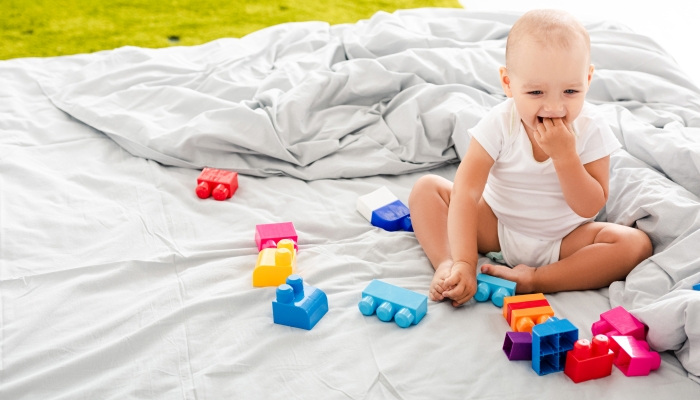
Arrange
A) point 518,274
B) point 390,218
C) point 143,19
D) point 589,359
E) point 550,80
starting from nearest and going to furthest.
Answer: point 589,359 < point 550,80 < point 518,274 < point 390,218 < point 143,19

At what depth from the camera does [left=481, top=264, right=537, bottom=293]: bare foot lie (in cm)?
110

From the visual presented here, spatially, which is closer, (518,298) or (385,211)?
(518,298)

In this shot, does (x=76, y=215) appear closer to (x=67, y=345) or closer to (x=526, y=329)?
(x=67, y=345)

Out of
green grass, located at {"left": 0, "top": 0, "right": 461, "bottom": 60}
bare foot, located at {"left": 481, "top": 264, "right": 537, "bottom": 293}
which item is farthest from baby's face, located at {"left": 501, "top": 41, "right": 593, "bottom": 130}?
green grass, located at {"left": 0, "top": 0, "right": 461, "bottom": 60}

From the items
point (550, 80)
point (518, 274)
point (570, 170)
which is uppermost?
point (550, 80)

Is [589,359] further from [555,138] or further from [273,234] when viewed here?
[273,234]

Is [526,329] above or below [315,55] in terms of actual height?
below

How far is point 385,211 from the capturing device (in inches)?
49.6

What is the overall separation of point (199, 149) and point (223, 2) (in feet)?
4.07

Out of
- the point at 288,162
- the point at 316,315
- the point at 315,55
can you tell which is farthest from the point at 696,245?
the point at 315,55

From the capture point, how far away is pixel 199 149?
1.42 meters

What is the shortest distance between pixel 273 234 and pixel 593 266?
53 centimetres

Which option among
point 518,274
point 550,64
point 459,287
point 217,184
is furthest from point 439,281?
point 217,184

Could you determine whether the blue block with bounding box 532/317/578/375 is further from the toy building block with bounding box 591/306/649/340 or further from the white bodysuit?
the white bodysuit
